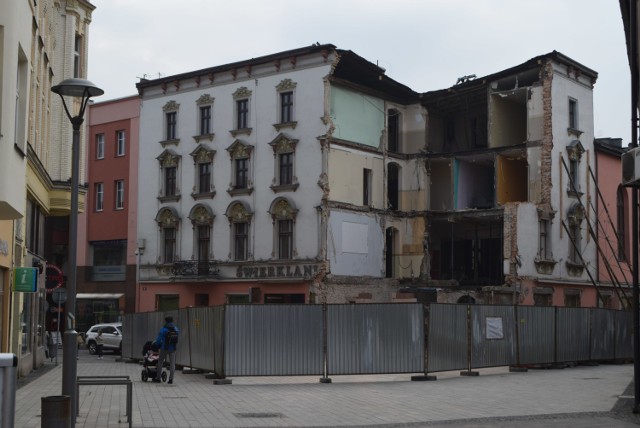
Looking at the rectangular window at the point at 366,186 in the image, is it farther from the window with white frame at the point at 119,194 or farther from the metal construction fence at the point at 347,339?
the metal construction fence at the point at 347,339

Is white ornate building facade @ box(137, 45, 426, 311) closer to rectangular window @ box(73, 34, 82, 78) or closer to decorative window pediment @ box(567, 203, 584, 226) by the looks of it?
decorative window pediment @ box(567, 203, 584, 226)

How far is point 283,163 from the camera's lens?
1810 inches

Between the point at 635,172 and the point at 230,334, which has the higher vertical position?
the point at 635,172

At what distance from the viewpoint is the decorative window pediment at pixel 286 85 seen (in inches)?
1788

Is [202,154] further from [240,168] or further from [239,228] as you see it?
[239,228]

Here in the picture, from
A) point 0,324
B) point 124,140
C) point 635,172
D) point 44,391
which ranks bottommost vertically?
point 44,391

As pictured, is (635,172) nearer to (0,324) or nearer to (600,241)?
(0,324)

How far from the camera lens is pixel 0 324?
21.4 m

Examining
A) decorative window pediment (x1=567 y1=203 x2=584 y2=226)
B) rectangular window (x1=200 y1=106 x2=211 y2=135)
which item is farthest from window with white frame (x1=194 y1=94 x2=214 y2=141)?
decorative window pediment (x1=567 y1=203 x2=584 y2=226)

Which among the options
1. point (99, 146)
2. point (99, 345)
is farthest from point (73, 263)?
point (99, 146)

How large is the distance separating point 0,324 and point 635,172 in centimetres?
1462

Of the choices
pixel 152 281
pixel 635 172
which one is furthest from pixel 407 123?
pixel 635 172

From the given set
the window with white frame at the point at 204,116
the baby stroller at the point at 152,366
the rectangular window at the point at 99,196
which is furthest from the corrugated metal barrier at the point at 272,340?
the rectangular window at the point at 99,196

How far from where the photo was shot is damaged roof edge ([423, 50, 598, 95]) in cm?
4372
